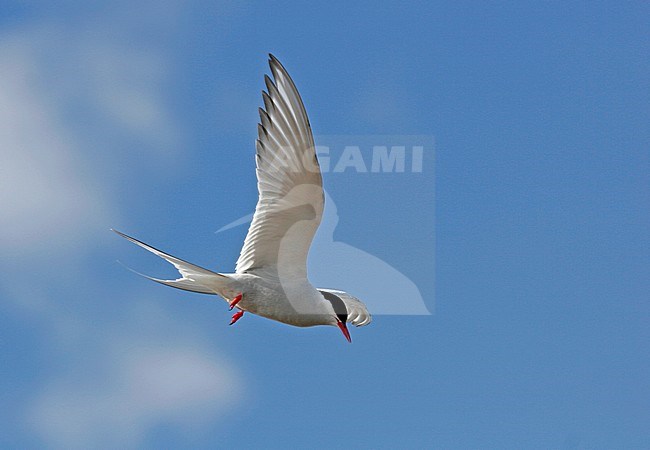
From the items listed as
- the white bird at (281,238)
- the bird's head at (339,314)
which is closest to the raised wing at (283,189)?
the white bird at (281,238)

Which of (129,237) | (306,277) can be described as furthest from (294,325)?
(129,237)

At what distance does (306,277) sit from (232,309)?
72 cm

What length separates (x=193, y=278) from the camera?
25.1ft

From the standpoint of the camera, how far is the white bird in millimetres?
7137

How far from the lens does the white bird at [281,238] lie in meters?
7.14

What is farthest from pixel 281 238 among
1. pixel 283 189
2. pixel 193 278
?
pixel 193 278

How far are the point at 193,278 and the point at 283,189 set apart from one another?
1114 mm

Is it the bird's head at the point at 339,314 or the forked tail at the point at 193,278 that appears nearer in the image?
the forked tail at the point at 193,278

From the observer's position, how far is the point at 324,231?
851cm

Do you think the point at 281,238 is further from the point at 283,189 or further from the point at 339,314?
the point at 339,314

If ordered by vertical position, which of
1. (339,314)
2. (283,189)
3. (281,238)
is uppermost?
(283,189)

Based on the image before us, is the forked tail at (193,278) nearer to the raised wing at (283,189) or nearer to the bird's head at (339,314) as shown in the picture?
the raised wing at (283,189)

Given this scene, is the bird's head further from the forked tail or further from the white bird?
the forked tail

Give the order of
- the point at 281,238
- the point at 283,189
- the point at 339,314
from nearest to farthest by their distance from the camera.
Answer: the point at 283,189
the point at 281,238
the point at 339,314
